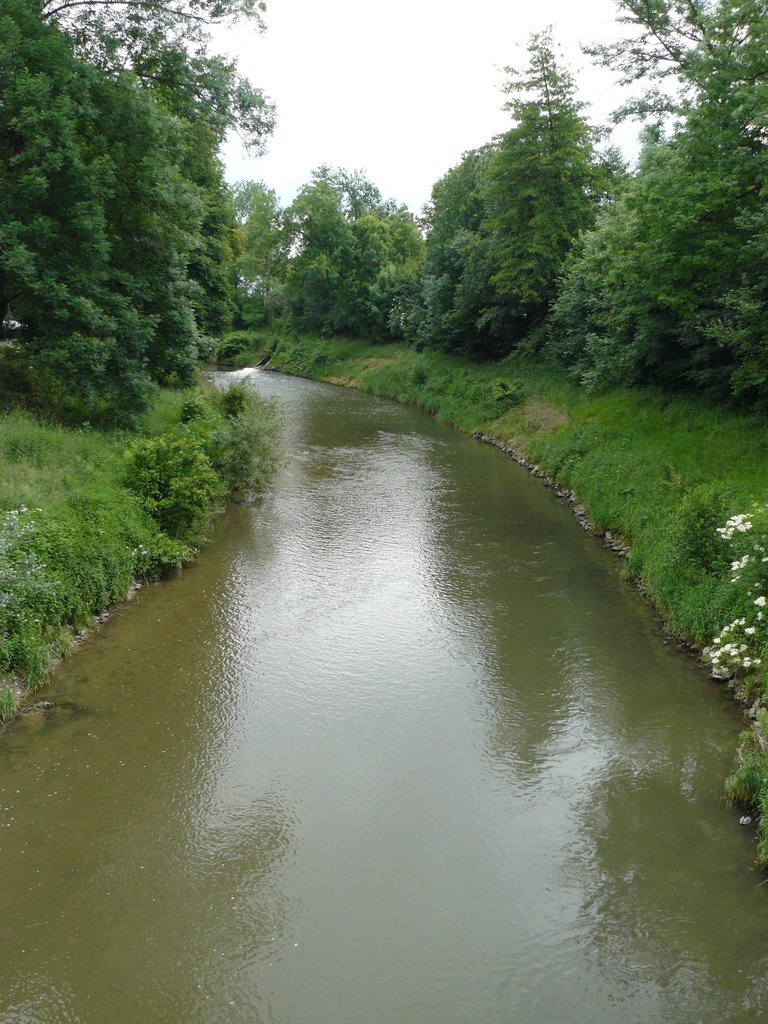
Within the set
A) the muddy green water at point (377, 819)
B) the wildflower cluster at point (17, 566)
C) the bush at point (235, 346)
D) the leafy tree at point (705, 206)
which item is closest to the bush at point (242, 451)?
the muddy green water at point (377, 819)

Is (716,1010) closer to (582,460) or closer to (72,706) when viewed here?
(72,706)

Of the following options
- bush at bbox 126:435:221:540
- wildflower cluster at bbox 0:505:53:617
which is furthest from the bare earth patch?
wildflower cluster at bbox 0:505:53:617

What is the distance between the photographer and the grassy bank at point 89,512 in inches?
380

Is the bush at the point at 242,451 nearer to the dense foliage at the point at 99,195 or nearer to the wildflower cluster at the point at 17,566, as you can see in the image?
the dense foliage at the point at 99,195

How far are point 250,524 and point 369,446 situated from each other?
33.2ft

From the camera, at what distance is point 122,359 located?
1705 centimetres

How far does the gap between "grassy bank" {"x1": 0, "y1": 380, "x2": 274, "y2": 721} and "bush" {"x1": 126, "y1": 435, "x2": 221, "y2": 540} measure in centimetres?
2

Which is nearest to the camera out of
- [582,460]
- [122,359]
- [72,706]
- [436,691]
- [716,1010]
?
[716,1010]

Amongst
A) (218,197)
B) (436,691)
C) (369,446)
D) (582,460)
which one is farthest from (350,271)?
(436,691)

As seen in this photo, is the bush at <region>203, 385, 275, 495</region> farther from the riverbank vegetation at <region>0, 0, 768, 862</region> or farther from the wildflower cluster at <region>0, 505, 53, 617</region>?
the wildflower cluster at <region>0, 505, 53, 617</region>

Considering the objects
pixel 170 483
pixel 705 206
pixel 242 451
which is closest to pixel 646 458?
pixel 705 206

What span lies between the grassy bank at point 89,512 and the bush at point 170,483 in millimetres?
20

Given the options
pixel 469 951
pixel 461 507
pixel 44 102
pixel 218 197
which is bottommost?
pixel 469 951

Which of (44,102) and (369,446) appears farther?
(369,446)
